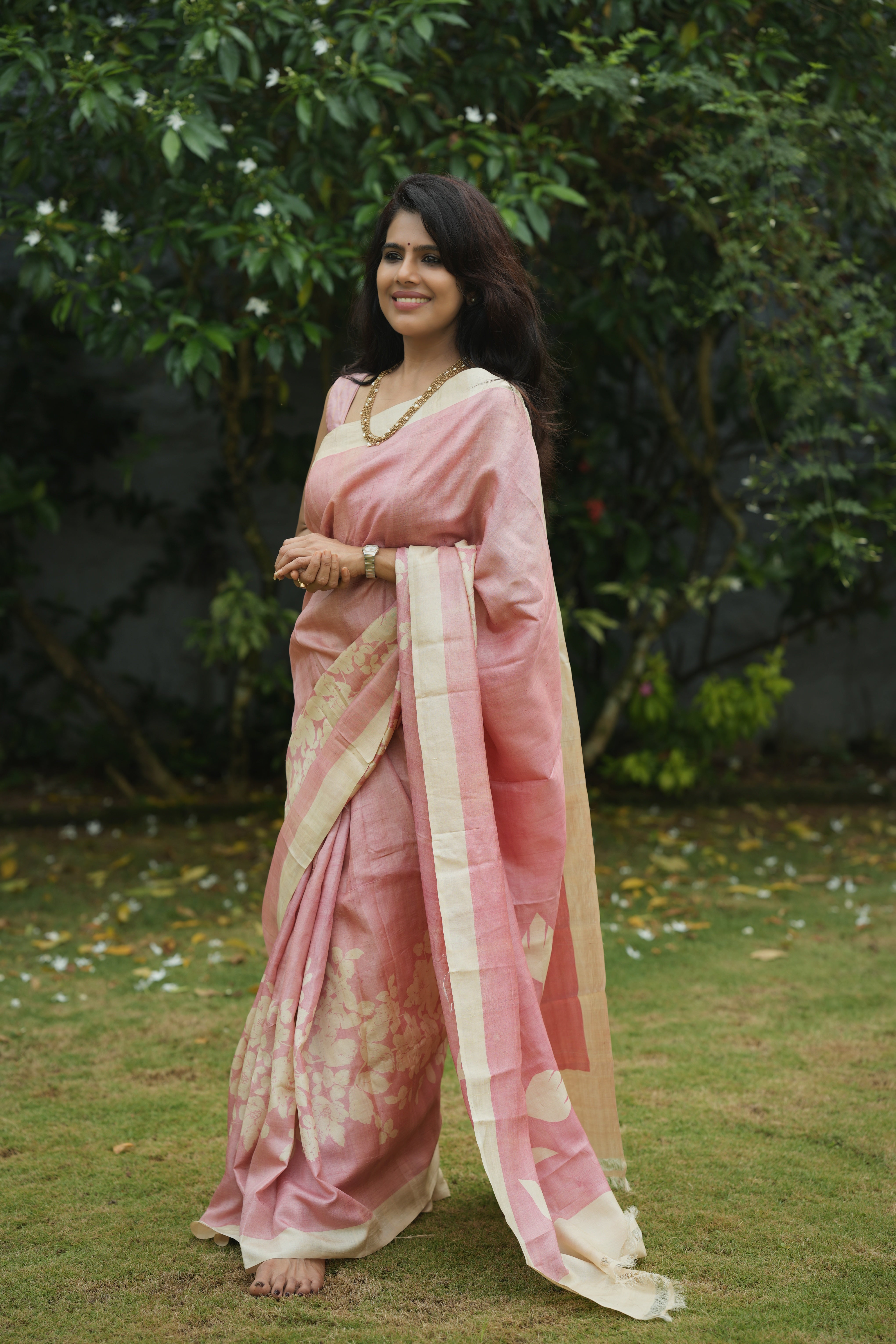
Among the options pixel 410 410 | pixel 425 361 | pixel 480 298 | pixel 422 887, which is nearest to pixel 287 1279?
pixel 422 887

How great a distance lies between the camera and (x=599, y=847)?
518cm

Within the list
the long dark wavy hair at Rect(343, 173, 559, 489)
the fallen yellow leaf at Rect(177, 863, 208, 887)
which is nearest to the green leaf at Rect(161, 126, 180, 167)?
the long dark wavy hair at Rect(343, 173, 559, 489)

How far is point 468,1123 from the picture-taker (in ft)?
9.53

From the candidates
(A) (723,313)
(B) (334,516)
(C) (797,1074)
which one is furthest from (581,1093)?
(A) (723,313)

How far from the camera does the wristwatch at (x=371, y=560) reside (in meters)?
2.27

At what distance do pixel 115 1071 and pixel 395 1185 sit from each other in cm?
103

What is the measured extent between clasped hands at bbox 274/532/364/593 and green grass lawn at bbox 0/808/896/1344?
47.0 inches

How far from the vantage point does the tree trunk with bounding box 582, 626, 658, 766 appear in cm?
564

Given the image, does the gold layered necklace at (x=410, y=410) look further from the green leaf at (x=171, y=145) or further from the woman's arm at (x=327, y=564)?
the green leaf at (x=171, y=145)

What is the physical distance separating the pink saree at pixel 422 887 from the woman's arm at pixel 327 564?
0.14ft

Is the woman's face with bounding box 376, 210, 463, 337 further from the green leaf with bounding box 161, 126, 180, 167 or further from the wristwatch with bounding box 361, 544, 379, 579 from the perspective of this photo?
the green leaf with bounding box 161, 126, 180, 167

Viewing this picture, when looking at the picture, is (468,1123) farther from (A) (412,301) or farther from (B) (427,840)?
(A) (412,301)

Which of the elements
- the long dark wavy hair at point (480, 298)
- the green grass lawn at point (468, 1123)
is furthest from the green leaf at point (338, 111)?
the green grass lawn at point (468, 1123)

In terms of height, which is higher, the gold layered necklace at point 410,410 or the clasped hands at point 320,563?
the gold layered necklace at point 410,410
